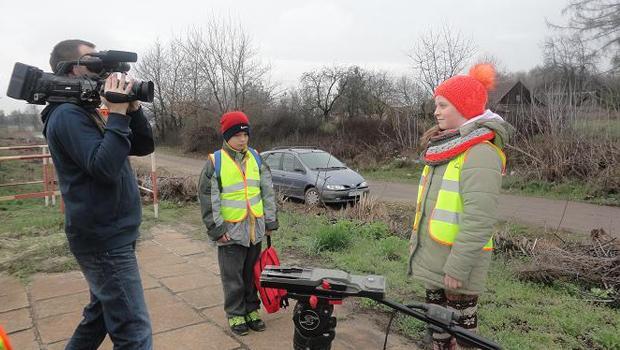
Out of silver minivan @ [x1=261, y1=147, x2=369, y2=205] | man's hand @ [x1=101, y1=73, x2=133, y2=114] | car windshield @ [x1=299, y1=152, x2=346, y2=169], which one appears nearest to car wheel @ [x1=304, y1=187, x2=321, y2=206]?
silver minivan @ [x1=261, y1=147, x2=369, y2=205]

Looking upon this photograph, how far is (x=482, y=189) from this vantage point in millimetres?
2492

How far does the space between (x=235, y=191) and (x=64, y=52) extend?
1.70 m

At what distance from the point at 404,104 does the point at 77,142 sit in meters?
19.6

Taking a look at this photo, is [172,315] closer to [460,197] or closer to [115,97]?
[115,97]

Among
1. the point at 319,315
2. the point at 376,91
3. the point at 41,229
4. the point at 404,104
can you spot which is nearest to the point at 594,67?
A: the point at 376,91

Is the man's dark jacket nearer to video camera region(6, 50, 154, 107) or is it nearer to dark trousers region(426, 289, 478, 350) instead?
video camera region(6, 50, 154, 107)

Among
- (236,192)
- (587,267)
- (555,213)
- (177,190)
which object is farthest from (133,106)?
(555,213)

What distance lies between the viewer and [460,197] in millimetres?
2596

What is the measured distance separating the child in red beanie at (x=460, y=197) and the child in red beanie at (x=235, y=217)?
4.79 ft

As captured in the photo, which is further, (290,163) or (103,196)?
(290,163)

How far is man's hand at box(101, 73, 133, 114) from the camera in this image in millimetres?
2246

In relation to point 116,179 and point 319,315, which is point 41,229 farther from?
point 319,315

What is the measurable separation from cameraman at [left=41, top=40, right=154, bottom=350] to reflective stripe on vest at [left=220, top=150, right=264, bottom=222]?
134 cm

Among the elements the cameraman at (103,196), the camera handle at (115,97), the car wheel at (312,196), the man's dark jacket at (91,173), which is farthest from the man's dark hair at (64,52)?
the car wheel at (312,196)
